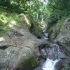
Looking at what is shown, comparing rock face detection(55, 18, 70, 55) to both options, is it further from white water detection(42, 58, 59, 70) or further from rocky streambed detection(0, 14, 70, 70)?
white water detection(42, 58, 59, 70)

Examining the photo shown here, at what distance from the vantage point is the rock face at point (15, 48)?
11.4 m

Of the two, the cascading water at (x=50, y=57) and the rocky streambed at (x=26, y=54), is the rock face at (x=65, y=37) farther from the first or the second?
the cascading water at (x=50, y=57)

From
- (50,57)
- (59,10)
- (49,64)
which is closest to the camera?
(49,64)

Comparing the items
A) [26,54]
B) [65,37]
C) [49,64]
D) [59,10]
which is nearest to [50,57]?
[49,64]

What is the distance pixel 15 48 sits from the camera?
1279cm

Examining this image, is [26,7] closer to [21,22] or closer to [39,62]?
[21,22]

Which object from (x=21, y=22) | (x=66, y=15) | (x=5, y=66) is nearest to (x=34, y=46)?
(x=5, y=66)

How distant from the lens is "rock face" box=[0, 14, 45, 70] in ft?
37.4

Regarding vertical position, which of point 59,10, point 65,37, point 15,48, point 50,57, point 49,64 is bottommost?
point 49,64

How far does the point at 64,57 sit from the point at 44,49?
1873 millimetres

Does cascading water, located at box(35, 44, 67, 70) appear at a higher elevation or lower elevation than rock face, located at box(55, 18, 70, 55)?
lower

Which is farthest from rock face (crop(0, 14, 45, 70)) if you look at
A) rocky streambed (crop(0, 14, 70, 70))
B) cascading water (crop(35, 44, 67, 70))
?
cascading water (crop(35, 44, 67, 70))

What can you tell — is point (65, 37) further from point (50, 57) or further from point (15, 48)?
point (15, 48)

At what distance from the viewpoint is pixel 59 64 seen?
12.3 meters
